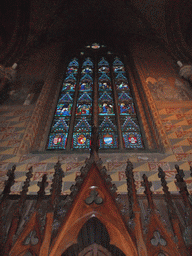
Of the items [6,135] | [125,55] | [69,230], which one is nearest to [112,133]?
[6,135]

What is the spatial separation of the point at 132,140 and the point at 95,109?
1378 mm

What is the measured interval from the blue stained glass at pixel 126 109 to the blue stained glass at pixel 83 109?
2.80 feet

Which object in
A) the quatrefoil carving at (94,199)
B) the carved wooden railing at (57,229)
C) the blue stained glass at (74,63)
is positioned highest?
the blue stained glass at (74,63)

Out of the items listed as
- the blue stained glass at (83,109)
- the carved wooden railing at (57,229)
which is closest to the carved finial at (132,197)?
the carved wooden railing at (57,229)

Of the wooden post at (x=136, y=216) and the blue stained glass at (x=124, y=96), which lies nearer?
the wooden post at (x=136, y=216)

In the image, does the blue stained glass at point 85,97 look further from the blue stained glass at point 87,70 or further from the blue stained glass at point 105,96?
the blue stained glass at point 87,70

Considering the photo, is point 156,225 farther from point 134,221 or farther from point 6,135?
point 6,135

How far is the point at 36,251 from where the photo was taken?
2.12 m

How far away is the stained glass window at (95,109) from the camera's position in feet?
17.3

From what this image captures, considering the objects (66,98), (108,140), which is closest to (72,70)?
(66,98)

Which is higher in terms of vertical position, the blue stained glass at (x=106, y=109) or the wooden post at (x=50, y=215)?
the blue stained glass at (x=106, y=109)

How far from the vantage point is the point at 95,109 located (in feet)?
19.9

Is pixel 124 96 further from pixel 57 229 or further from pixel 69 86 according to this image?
pixel 57 229

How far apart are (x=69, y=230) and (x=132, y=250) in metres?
0.63
